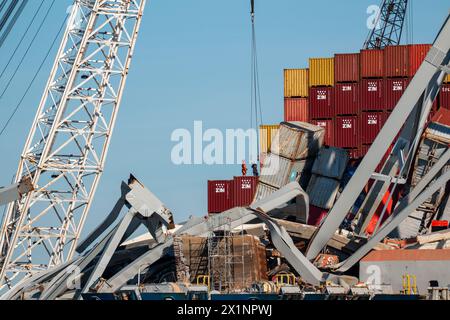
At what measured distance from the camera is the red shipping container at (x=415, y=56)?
88750mm

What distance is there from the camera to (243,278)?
198 ft

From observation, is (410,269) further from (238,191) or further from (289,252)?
(238,191)

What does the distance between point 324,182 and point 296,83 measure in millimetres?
17234

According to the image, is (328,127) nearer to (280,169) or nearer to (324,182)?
(280,169)

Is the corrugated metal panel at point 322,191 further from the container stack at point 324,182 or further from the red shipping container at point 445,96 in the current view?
the red shipping container at point 445,96

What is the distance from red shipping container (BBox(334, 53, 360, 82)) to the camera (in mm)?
90312

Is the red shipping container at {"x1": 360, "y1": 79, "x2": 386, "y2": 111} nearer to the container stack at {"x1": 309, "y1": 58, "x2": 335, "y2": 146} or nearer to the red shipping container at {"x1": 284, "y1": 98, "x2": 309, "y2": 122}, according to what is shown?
the container stack at {"x1": 309, "y1": 58, "x2": 335, "y2": 146}

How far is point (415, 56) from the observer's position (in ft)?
292

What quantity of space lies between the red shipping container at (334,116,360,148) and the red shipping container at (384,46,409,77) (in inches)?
177

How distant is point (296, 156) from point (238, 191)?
8130mm

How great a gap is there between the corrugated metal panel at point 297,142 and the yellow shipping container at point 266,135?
8.95 m

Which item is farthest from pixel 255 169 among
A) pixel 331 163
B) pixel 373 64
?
pixel 373 64

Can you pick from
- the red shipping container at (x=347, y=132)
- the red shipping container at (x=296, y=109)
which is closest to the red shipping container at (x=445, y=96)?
the red shipping container at (x=347, y=132)
